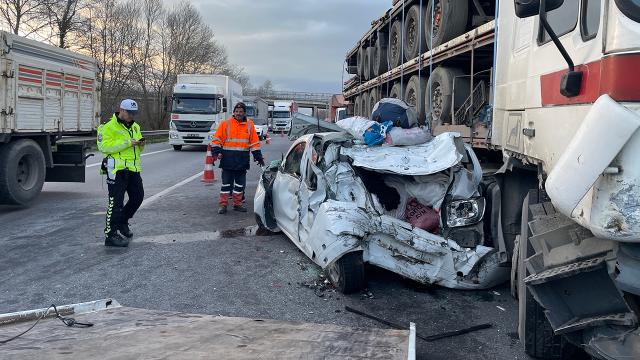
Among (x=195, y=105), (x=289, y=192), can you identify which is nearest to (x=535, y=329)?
(x=289, y=192)

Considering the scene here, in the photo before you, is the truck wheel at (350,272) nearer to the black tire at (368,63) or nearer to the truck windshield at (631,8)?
the truck windshield at (631,8)

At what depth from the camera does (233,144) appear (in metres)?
8.61

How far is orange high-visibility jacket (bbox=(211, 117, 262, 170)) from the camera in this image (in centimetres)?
861

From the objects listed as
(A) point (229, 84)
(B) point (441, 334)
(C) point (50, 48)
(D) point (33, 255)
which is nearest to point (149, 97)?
(A) point (229, 84)

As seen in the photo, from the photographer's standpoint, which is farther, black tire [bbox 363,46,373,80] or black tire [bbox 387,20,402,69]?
black tire [bbox 363,46,373,80]

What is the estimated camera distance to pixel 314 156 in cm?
556

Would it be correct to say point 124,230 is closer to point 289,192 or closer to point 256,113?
point 289,192

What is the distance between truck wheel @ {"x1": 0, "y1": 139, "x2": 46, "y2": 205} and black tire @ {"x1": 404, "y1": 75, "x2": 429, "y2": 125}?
6463mm

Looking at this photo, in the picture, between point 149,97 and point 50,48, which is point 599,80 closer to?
point 50,48

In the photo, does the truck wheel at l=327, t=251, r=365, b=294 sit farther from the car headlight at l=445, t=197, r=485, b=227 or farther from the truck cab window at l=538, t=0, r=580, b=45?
the truck cab window at l=538, t=0, r=580, b=45

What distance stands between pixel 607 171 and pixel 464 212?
115 inches

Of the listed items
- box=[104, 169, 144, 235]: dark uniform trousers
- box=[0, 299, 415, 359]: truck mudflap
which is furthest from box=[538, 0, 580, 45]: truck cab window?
box=[104, 169, 144, 235]: dark uniform trousers

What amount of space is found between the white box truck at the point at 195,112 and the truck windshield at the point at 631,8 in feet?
69.5

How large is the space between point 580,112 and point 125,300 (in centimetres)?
385
